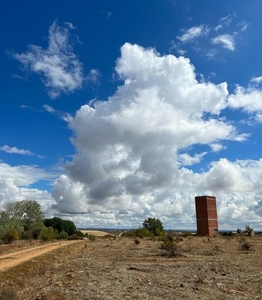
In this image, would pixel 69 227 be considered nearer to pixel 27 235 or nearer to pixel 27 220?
pixel 27 220

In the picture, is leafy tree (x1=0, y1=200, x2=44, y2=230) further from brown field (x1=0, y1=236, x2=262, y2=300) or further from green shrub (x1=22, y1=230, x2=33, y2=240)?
brown field (x1=0, y1=236, x2=262, y2=300)

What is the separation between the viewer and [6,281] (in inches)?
585

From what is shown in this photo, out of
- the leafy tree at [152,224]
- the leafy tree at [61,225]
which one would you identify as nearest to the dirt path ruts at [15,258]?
the leafy tree at [152,224]

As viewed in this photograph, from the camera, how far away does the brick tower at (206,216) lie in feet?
278

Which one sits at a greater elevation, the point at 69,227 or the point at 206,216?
the point at 206,216

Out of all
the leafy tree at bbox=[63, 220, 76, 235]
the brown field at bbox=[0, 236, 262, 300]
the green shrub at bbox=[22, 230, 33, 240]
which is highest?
the leafy tree at bbox=[63, 220, 76, 235]

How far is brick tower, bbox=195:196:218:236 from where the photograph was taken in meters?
84.7

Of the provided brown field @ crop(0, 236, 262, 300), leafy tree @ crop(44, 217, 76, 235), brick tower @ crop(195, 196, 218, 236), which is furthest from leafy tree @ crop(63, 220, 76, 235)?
brown field @ crop(0, 236, 262, 300)

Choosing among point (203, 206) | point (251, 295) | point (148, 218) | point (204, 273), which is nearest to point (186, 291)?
point (251, 295)

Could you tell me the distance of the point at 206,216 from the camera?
85750mm

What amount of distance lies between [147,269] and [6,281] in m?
7.17

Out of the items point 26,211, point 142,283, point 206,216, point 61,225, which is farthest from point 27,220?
point 142,283

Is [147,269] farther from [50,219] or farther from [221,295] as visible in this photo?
[50,219]

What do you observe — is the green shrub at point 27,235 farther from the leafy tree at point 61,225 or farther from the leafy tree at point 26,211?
the leafy tree at point 61,225
